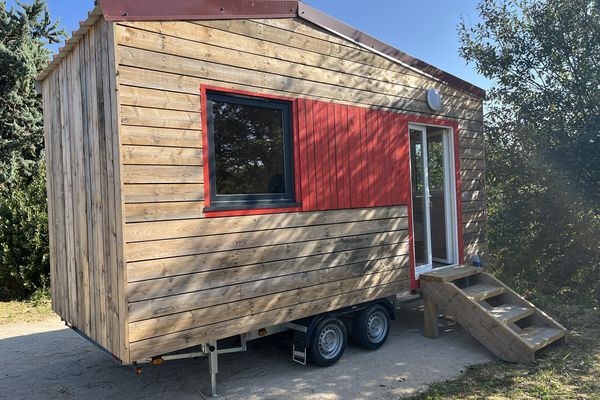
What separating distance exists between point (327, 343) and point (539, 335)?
7.85 feet

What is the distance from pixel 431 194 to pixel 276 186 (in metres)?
3.22

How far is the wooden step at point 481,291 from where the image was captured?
5.41 meters

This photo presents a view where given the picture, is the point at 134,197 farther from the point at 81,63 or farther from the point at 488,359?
the point at 488,359

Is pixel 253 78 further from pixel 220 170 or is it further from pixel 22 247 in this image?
pixel 22 247

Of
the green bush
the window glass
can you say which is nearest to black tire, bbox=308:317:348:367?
the window glass

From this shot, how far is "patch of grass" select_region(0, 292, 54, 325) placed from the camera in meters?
7.92

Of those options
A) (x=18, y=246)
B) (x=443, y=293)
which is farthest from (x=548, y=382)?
(x=18, y=246)

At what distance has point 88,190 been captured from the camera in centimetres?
392

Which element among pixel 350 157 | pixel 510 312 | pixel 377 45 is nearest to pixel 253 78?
pixel 350 157

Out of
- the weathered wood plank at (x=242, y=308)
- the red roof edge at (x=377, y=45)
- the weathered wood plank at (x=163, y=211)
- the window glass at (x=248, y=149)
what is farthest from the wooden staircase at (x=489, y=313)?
the weathered wood plank at (x=163, y=211)

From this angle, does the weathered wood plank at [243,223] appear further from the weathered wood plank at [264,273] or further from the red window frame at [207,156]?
the weathered wood plank at [264,273]

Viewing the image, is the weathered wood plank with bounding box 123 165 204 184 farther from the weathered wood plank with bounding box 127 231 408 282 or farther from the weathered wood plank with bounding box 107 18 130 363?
the weathered wood plank with bounding box 127 231 408 282

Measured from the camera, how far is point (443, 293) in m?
5.48

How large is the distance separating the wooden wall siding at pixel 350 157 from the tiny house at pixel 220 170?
0.06 ft
